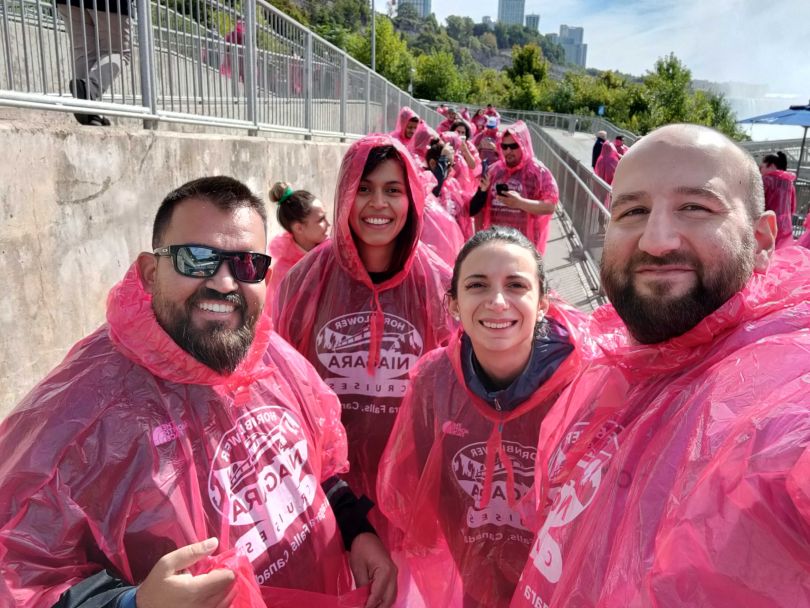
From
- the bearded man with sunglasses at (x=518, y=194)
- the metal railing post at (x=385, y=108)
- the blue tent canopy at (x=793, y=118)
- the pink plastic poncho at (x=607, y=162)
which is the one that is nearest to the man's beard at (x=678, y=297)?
the bearded man with sunglasses at (x=518, y=194)

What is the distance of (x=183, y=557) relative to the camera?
1179 mm

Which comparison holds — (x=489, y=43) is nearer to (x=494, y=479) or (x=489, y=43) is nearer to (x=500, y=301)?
(x=500, y=301)

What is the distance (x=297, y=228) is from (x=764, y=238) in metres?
3.26

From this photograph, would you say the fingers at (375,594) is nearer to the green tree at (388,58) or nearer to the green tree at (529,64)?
the green tree at (388,58)

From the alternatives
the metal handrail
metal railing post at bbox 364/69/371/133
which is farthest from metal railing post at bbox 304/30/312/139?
metal railing post at bbox 364/69/371/133

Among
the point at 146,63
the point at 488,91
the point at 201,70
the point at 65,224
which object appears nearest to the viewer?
the point at 65,224

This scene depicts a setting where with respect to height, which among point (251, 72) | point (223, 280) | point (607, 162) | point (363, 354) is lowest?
point (363, 354)

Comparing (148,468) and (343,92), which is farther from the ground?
(343,92)

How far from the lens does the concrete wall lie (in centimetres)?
247

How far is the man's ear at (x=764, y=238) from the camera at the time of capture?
117 cm

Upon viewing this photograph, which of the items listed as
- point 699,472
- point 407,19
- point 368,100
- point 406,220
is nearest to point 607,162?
point 368,100

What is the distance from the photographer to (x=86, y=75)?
3438 mm

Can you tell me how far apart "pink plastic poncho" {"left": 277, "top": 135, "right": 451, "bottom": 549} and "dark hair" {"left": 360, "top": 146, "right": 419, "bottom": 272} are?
20 mm

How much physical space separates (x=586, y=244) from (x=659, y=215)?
6188 mm
